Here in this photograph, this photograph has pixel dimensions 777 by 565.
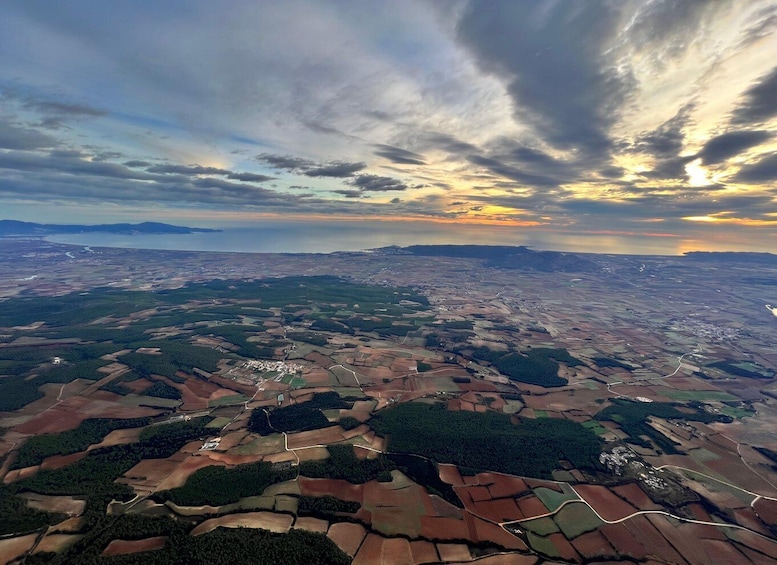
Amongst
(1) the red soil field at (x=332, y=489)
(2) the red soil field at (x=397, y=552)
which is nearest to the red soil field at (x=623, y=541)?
(2) the red soil field at (x=397, y=552)

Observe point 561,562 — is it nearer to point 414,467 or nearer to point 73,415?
point 414,467

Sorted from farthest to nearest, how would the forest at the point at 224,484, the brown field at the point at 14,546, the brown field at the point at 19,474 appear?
the brown field at the point at 19,474 → the forest at the point at 224,484 → the brown field at the point at 14,546

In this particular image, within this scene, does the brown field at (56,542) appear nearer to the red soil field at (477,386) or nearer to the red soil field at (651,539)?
the red soil field at (651,539)

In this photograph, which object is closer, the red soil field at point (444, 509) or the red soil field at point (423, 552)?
the red soil field at point (423, 552)

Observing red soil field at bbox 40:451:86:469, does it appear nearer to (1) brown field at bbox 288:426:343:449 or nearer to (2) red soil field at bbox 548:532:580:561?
(1) brown field at bbox 288:426:343:449

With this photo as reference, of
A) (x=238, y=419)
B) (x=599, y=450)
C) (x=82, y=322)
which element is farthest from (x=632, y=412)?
(x=82, y=322)

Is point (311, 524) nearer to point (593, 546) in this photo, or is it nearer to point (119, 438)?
point (593, 546)

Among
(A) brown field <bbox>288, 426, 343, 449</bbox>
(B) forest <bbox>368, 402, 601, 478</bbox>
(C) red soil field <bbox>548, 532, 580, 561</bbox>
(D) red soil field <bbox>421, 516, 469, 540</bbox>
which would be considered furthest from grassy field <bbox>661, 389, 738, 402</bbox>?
(A) brown field <bbox>288, 426, 343, 449</bbox>
